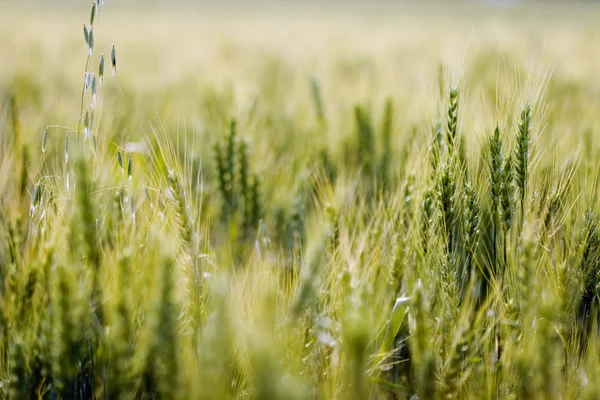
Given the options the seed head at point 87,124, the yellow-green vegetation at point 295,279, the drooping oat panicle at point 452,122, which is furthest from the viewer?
the drooping oat panicle at point 452,122

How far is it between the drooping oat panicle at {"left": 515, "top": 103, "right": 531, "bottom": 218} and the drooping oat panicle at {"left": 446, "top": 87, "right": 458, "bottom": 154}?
10 centimetres

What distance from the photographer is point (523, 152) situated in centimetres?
81

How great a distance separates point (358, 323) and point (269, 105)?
5.46 ft

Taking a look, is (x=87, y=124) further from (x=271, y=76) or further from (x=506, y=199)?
(x=271, y=76)

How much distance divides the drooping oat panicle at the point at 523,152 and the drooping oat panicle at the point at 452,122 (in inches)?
3.9

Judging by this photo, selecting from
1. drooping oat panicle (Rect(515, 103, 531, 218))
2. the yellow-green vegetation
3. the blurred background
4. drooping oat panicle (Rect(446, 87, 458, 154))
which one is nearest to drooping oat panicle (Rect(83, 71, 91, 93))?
the yellow-green vegetation

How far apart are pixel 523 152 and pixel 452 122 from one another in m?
0.12

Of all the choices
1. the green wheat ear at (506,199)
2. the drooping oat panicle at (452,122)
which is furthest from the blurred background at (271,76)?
the green wheat ear at (506,199)

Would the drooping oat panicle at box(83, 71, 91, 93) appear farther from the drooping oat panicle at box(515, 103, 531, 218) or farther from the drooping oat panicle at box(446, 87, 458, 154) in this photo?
the drooping oat panicle at box(515, 103, 531, 218)

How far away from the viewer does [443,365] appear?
0.70 metres

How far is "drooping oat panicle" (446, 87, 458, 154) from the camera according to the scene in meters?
0.84

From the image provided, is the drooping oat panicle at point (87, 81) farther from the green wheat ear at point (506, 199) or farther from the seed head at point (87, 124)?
the green wheat ear at point (506, 199)

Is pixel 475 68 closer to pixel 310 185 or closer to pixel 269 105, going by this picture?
pixel 269 105

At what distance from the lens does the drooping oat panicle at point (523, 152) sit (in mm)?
811
